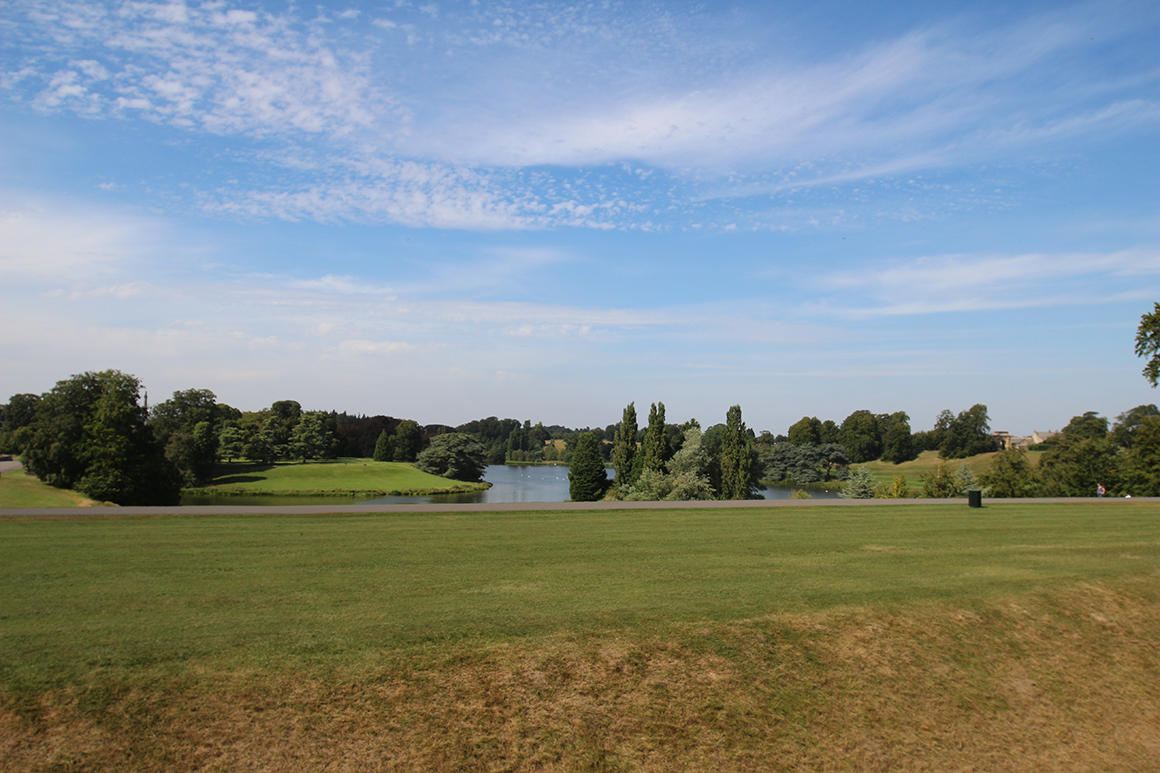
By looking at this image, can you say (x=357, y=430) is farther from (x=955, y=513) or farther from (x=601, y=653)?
(x=601, y=653)

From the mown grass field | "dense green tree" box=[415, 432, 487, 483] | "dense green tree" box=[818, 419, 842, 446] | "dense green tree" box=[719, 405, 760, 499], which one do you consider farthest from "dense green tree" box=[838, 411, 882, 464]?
the mown grass field

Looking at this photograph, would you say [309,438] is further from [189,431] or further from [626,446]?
[626,446]

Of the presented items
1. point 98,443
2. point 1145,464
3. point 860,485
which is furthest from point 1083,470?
point 98,443

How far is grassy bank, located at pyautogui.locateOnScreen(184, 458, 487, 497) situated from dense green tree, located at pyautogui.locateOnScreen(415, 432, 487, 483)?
2202 millimetres

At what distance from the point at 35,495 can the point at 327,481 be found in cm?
4172

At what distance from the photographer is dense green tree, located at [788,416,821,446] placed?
482 ft

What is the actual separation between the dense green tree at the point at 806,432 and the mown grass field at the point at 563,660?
446ft

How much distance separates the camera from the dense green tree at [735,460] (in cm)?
5662

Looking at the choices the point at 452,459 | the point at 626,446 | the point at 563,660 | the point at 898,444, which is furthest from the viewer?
the point at 898,444

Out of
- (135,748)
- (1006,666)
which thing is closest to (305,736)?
(135,748)

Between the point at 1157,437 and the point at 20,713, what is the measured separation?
179 feet

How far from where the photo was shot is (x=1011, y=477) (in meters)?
50.5

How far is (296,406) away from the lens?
141m

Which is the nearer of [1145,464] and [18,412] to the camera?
[1145,464]
